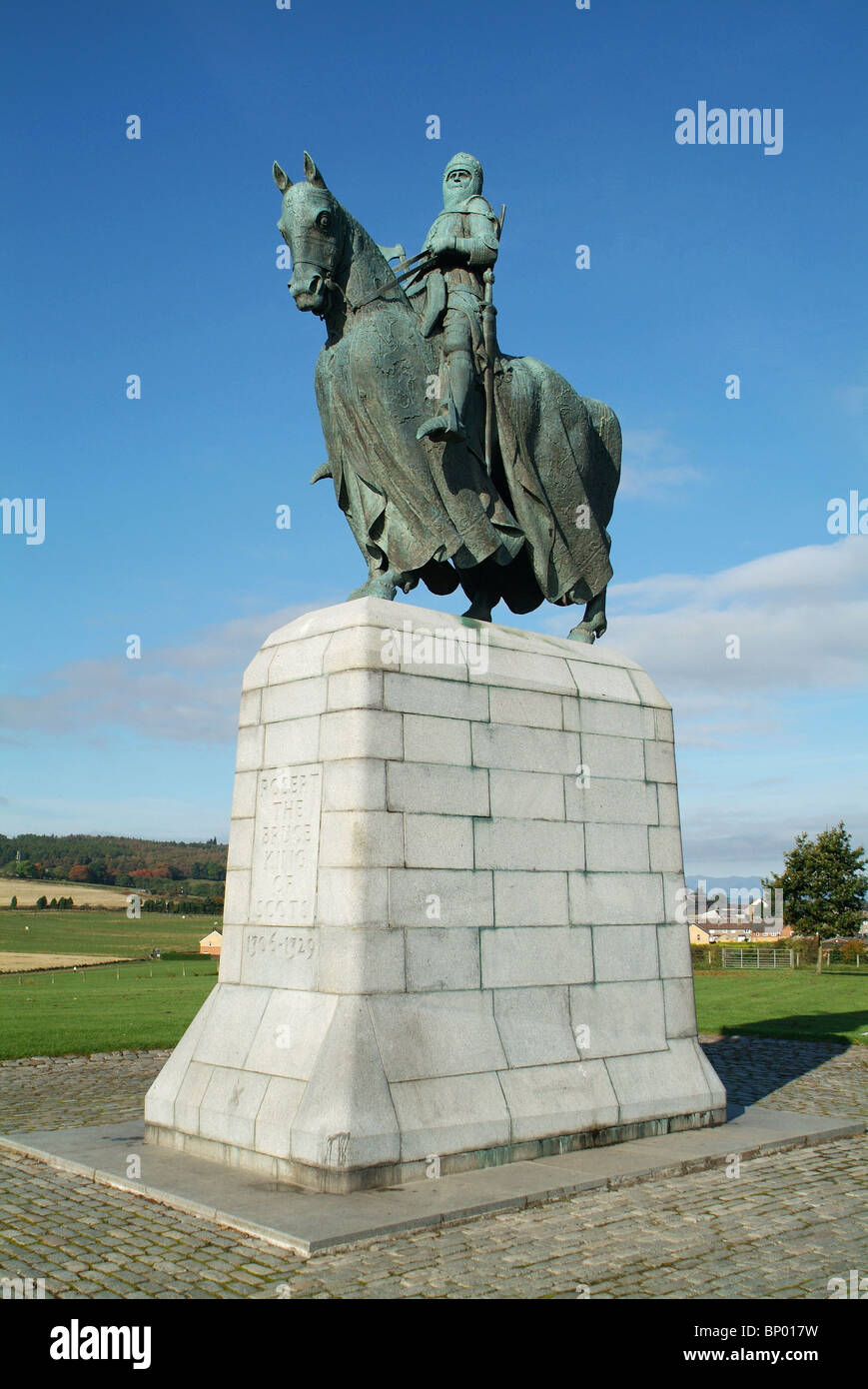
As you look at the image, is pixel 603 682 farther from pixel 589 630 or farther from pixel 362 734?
pixel 362 734

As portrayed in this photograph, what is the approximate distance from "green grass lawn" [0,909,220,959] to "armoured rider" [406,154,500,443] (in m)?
47.8

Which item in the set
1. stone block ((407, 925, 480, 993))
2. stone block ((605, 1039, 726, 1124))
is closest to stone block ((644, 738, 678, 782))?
stone block ((605, 1039, 726, 1124))

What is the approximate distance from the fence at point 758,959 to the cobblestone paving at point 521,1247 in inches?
1665

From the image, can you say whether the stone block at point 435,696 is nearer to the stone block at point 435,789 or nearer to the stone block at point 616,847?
the stone block at point 435,789

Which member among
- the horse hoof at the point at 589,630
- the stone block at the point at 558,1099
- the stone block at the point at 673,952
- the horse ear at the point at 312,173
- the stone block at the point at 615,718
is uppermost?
the horse ear at the point at 312,173

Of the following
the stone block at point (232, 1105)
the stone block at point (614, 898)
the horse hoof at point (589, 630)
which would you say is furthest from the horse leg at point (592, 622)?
the stone block at point (232, 1105)

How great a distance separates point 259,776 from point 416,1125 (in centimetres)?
350

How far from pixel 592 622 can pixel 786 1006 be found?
16513 mm

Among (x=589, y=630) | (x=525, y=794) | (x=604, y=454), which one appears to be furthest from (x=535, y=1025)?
(x=604, y=454)

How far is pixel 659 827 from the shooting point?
1116 centimetres

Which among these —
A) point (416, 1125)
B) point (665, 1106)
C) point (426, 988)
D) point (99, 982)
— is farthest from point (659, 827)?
point (99, 982)

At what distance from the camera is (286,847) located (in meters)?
9.39

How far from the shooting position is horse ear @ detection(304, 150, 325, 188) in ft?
32.1

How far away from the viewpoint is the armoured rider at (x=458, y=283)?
10250 mm
